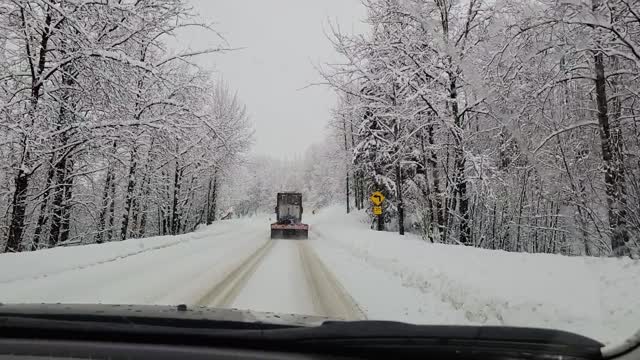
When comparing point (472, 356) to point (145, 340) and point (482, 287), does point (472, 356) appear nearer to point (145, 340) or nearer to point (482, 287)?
point (145, 340)

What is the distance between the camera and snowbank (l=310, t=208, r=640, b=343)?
453cm

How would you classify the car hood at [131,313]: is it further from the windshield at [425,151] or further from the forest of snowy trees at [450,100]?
the forest of snowy trees at [450,100]

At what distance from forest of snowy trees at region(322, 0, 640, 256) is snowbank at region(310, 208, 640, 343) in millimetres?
3087

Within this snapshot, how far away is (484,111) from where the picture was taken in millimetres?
14438

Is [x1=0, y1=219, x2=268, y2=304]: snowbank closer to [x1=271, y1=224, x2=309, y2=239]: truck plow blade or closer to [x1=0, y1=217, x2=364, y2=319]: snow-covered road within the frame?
[x1=0, y1=217, x2=364, y2=319]: snow-covered road

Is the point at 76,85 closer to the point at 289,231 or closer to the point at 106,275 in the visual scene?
the point at 106,275

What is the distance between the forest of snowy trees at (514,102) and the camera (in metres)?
10.3

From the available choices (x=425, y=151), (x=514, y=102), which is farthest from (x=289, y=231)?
(x=514, y=102)

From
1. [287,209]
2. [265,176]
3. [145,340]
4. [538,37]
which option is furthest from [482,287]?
[265,176]

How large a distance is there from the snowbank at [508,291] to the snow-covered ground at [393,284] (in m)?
0.02

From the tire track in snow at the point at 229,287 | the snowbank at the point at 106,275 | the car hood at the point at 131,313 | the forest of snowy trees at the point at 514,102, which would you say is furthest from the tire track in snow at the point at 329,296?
the forest of snowy trees at the point at 514,102

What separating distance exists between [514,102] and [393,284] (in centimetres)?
713

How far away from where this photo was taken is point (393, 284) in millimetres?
9250

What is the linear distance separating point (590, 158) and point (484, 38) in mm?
4981
